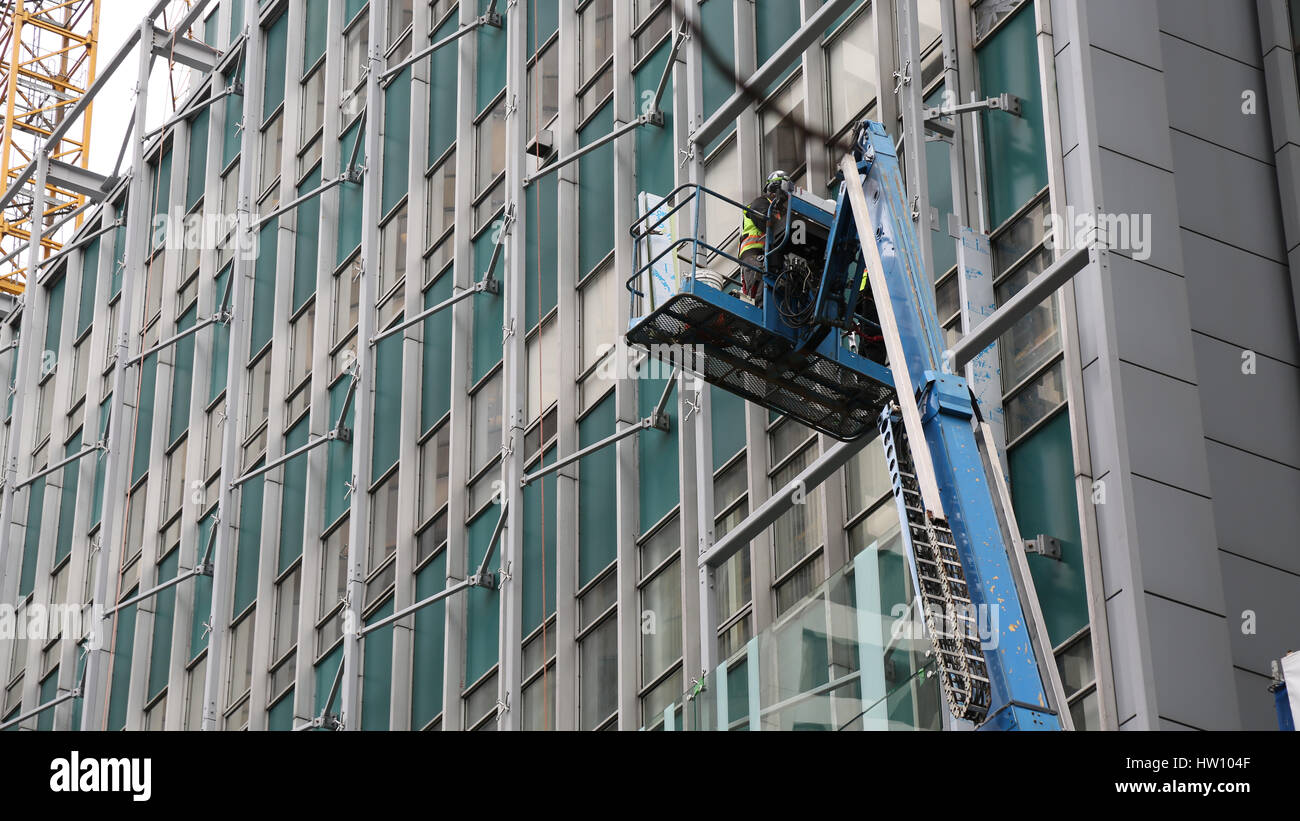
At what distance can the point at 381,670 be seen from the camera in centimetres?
3291

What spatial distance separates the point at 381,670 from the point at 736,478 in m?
9.59

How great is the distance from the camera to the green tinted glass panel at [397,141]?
37.2 meters

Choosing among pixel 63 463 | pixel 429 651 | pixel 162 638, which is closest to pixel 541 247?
pixel 429 651

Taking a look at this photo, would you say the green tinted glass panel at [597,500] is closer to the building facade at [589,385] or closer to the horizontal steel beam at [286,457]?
the building facade at [589,385]

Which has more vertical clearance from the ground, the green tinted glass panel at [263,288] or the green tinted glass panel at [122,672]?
the green tinted glass panel at [263,288]

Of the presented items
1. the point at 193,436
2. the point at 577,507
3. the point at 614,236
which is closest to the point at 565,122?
the point at 614,236

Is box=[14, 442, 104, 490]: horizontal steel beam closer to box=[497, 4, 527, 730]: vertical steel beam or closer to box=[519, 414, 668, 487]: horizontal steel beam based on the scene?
box=[497, 4, 527, 730]: vertical steel beam

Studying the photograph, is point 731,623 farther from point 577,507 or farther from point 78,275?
point 78,275

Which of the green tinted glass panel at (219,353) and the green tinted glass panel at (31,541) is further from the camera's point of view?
the green tinted glass panel at (31,541)

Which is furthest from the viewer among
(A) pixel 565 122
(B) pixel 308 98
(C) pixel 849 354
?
(B) pixel 308 98

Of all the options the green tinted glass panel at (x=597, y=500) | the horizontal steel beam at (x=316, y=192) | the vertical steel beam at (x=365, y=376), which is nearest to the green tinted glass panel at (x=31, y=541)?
the horizontal steel beam at (x=316, y=192)

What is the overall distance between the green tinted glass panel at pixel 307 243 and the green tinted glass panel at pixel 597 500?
12036 mm

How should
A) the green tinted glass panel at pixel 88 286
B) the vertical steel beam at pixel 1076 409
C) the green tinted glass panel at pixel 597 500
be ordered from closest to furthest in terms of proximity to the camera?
the vertical steel beam at pixel 1076 409 < the green tinted glass panel at pixel 597 500 < the green tinted glass panel at pixel 88 286

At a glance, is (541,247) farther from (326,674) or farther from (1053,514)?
(1053,514)
